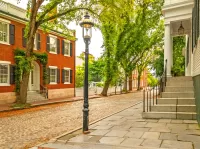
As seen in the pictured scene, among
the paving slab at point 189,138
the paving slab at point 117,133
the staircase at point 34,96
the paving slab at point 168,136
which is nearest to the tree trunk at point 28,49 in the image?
the staircase at point 34,96

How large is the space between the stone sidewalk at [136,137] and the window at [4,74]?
479 inches

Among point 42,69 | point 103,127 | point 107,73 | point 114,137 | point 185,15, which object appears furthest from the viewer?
point 107,73

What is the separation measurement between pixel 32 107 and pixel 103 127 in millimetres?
9889

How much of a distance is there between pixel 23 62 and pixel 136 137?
11.5m

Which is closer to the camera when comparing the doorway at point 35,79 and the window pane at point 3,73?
the window pane at point 3,73

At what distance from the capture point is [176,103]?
33.0 feet

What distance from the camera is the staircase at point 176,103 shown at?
9484 mm

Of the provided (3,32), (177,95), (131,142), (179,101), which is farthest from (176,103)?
(3,32)

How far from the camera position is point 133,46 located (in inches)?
1246

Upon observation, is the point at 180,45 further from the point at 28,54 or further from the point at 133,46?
the point at 28,54

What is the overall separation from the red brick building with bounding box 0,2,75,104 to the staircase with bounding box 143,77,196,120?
1264 centimetres

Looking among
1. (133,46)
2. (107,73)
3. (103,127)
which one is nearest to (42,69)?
(107,73)

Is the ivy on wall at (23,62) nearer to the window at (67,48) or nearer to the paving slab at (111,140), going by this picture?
the window at (67,48)

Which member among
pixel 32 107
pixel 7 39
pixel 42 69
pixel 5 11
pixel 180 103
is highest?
pixel 5 11
